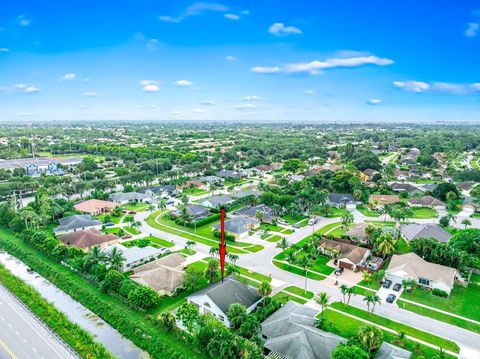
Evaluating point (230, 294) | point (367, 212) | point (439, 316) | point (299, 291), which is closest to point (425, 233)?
point (367, 212)

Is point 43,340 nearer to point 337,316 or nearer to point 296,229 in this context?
point 337,316

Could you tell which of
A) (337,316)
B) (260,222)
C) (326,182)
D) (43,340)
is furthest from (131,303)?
(326,182)

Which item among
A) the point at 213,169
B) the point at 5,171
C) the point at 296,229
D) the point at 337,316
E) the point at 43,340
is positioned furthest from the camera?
the point at 213,169

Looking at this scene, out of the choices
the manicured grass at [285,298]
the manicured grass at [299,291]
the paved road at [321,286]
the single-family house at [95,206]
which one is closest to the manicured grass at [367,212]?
the paved road at [321,286]

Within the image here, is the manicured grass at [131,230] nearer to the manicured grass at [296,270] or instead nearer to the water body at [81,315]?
the water body at [81,315]

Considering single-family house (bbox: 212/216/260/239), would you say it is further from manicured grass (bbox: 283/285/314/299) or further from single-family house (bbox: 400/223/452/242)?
single-family house (bbox: 400/223/452/242)

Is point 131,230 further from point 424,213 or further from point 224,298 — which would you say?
point 424,213

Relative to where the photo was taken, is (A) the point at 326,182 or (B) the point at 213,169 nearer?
(A) the point at 326,182
